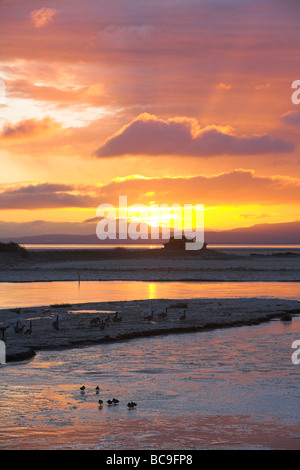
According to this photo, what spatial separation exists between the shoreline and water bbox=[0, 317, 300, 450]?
1722mm

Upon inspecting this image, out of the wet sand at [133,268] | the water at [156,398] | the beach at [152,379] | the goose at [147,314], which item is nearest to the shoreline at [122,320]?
the beach at [152,379]

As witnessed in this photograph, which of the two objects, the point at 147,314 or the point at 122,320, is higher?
the point at 147,314

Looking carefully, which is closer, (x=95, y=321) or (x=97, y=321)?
(x=95, y=321)

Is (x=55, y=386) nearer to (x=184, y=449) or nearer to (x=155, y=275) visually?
(x=184, y=449)

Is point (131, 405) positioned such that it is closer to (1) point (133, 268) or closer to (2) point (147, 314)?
(2) point (147, 314)

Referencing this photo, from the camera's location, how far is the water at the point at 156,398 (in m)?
14.7

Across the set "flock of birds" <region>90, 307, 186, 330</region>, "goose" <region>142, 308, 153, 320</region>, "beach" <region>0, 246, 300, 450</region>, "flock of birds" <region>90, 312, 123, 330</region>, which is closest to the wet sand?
"beach" <region>0, 246, 300, 450</region>

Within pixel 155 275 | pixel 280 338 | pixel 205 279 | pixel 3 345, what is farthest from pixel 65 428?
pixel 155 275

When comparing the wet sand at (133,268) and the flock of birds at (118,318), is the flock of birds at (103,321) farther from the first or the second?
the wet sand at (133,268)

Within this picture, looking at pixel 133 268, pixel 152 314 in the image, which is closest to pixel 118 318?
pixel 152 314

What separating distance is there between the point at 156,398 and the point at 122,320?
53.7 ft

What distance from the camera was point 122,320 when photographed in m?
34.6

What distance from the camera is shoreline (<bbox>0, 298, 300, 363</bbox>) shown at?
2781 centimetres

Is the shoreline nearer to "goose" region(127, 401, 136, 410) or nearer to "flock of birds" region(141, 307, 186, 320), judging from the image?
"flock of birds" region(141, 307, 186, 320)
